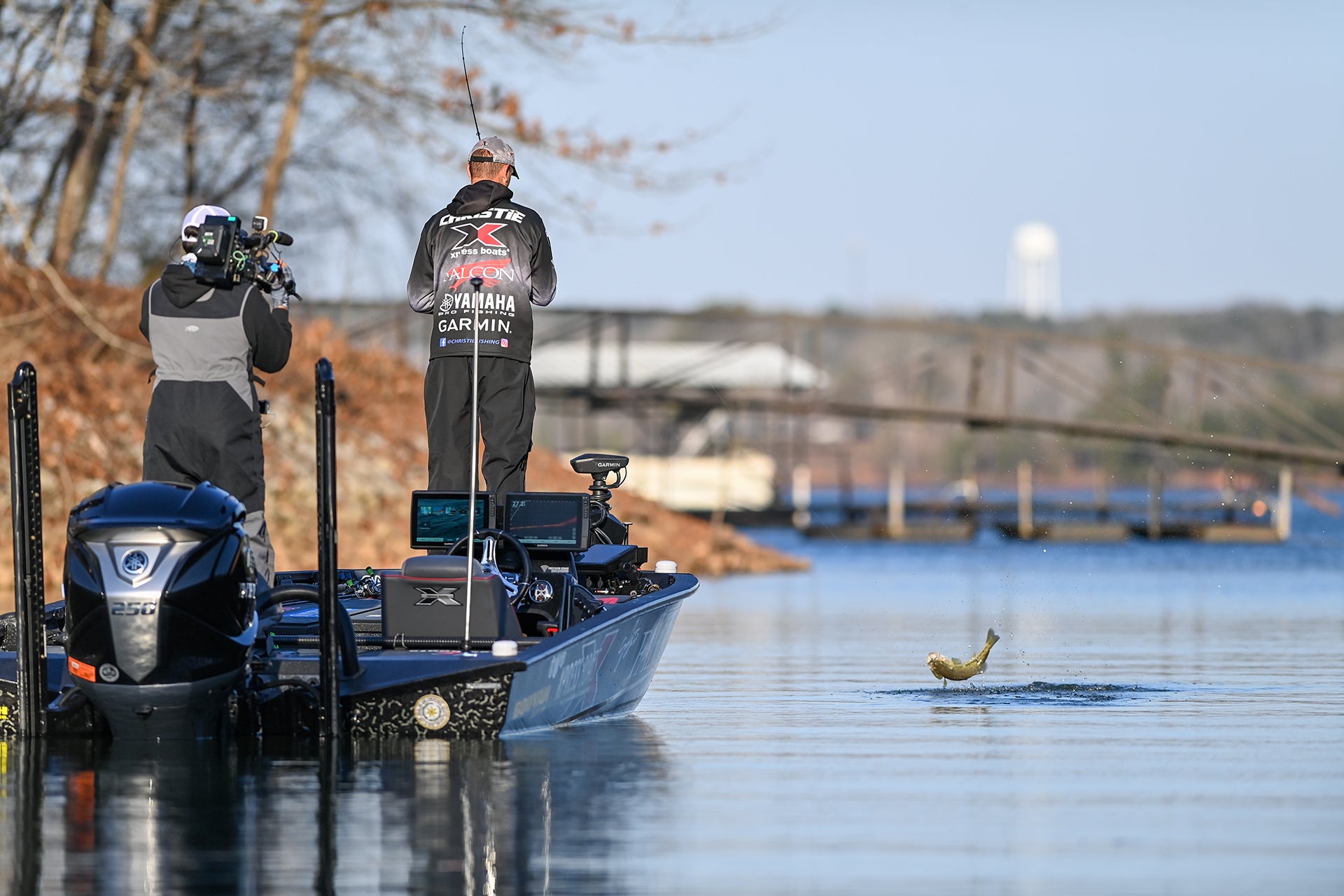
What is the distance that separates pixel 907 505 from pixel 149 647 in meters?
57.9

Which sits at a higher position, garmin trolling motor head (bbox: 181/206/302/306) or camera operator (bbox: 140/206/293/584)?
garmin trolling motor head (bbox: 181/206/302/306)

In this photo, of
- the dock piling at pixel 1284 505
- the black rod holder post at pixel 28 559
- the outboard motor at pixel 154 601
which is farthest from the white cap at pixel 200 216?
the dock piling at pixel 1284 505

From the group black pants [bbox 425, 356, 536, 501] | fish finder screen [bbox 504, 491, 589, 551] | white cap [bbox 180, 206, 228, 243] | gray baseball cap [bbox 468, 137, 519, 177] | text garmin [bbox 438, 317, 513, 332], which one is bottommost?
fish finder screen [bbox 504, 491, 589, 551]

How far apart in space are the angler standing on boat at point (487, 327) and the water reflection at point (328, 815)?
1.61m

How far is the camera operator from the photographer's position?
802 cm

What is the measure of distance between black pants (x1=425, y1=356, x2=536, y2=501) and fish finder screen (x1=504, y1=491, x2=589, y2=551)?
545 millimetres

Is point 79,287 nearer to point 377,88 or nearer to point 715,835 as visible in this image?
point 377,88

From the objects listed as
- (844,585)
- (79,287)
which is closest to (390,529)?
(79,287)

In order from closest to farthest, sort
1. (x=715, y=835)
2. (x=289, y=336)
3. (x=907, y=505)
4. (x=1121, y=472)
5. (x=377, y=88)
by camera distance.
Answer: (x=715, y=835), (x=289, y=336), (x=377, y=88), (x=907, y=505), (x=1121, y=472)

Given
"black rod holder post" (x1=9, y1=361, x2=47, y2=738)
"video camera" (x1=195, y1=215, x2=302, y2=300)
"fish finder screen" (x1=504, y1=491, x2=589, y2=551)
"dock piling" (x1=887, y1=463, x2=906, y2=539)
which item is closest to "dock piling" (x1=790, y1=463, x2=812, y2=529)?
"dock piling" (x1=887, y1=463, x2=906, y2=539)

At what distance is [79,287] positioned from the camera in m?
21.4

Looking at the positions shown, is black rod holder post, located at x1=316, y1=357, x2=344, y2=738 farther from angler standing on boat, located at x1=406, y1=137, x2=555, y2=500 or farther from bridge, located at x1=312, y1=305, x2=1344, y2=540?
bridge, located at x1=312, y1=305, x2=1344, y2=540

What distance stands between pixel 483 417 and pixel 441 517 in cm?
93

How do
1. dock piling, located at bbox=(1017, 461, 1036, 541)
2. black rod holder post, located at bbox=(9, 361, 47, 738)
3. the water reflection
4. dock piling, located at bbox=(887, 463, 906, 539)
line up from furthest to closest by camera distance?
dock piling, located at bbox=(887, 463, 906, 539)
dock piling, located at bbox=(1017, 461, 1036, 541)
black rod holder post, located at bbox=(9, 361, 47, 738)
the water reflection
